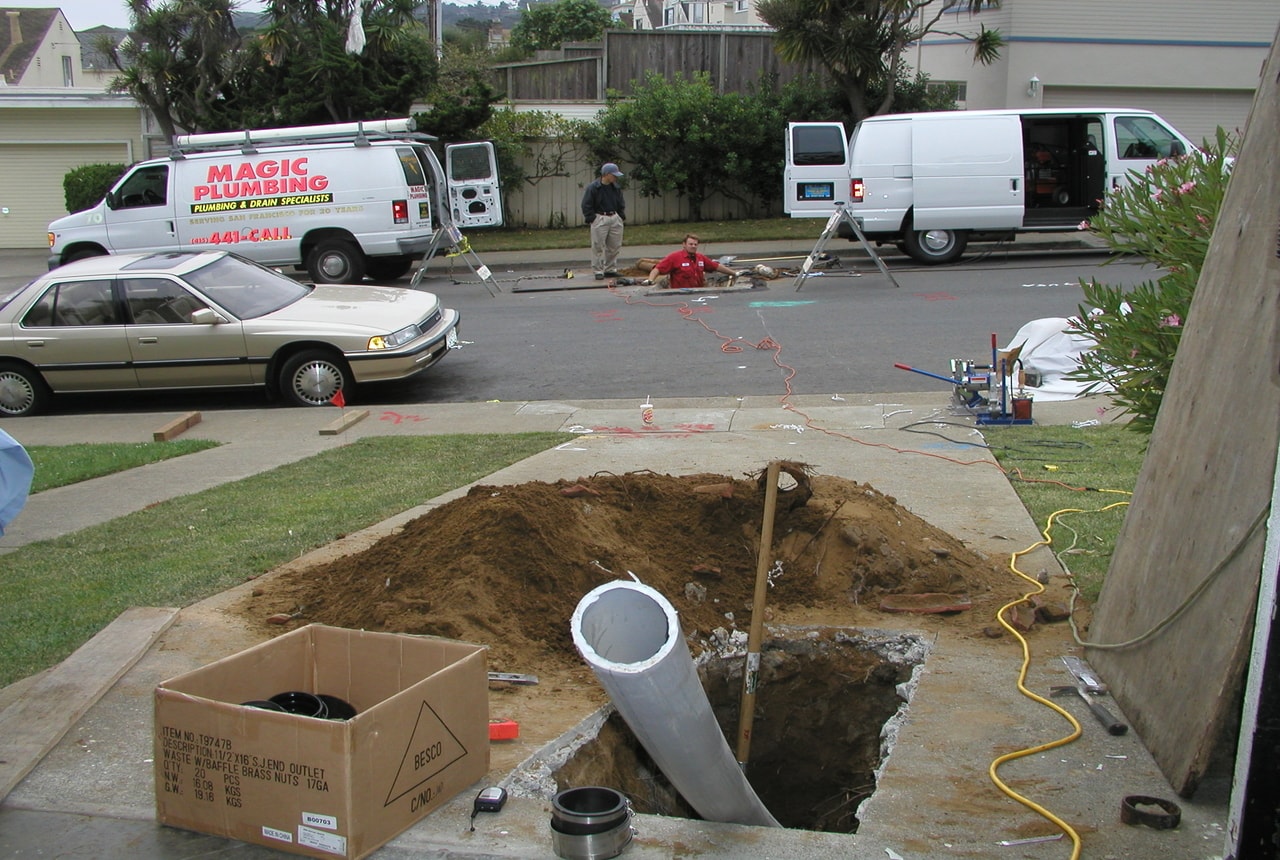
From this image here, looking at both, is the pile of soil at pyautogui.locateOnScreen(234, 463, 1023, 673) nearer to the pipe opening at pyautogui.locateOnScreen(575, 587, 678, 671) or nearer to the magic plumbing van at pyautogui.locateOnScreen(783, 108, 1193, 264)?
the pipe opening at pyautogui.locateOnScreen(575, 587, 678, 671)

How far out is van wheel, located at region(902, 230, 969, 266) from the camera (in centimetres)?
1864

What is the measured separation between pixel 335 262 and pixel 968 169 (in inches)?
394

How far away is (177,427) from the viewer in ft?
34.3

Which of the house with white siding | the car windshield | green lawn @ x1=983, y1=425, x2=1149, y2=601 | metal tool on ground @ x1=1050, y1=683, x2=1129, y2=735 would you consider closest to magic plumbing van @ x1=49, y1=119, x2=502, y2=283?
the car windshield

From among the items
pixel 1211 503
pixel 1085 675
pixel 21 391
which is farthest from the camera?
pixel 21 391

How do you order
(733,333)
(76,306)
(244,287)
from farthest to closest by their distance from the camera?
(733,333)
(244,287)
(76,306)

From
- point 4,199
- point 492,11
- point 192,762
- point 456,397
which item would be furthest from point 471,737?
point 492,11

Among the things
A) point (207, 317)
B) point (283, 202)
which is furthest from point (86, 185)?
point (207, 317)

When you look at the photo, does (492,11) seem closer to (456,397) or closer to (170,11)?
(170,11)

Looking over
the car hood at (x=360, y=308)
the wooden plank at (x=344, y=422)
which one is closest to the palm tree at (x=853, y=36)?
the car hood at (x=360, y=308)

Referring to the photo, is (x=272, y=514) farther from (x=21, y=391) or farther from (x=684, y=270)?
→ (x=684, y=270)

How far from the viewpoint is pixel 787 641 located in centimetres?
519

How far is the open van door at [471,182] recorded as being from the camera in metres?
20.9

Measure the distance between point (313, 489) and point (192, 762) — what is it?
4.52 m
